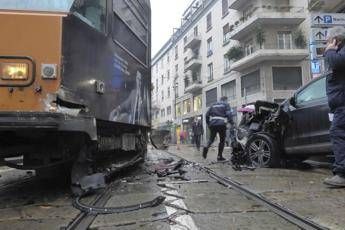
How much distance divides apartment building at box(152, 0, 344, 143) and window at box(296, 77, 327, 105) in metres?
23.6

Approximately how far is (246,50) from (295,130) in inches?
1198

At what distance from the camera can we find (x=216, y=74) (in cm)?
4703

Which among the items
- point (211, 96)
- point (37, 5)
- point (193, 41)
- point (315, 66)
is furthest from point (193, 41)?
point (37, 5)

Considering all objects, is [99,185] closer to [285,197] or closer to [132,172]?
[285,197]

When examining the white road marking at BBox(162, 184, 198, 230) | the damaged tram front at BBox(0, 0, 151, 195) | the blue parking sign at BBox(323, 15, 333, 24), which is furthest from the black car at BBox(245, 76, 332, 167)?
the blue parking sign at BBox(323, 15, 333, 24)

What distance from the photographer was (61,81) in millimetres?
5543

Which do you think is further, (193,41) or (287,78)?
(193,41)

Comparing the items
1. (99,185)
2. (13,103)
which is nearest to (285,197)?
(99,185)

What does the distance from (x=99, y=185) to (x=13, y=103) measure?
1.53m


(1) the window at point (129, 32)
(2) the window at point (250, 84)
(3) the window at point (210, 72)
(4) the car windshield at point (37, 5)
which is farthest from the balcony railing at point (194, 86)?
(4) the car windshield at point (37, 5)

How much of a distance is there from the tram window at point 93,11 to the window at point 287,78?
29.8 metres

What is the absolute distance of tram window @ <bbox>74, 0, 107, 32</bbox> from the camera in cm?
605

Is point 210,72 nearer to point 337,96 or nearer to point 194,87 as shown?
point 194,87

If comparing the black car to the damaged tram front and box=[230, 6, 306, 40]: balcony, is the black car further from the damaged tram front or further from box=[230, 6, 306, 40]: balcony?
box=[230, 6, 306, 40]: balcony
